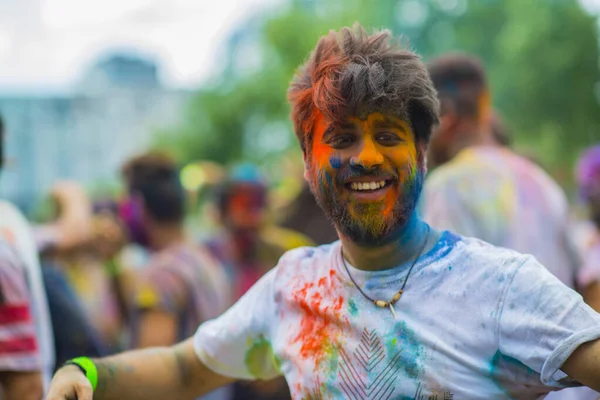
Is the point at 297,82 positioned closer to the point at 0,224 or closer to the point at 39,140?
the point at 0,224

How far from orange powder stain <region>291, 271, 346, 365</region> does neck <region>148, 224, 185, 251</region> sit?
2734mm

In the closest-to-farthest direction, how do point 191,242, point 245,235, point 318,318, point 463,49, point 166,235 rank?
point 318,318 < point 166,235 < point 191,242 < point 245,235 < point 463,49

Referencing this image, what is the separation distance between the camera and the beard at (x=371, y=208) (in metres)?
1.97

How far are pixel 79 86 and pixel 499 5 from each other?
2611 centimetres

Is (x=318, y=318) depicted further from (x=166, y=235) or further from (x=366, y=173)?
(x=166, y=235)

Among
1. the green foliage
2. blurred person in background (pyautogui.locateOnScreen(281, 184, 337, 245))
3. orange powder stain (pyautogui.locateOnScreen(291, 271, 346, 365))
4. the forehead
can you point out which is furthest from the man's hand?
the green foliage

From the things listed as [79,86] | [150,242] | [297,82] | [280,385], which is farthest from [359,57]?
[79,86]

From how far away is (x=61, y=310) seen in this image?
3824 mm

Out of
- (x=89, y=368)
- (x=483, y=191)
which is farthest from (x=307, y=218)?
(x=89, y=368)

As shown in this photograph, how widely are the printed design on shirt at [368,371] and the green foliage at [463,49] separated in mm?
9813

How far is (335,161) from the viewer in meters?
2.02

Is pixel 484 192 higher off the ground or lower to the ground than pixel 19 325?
higher

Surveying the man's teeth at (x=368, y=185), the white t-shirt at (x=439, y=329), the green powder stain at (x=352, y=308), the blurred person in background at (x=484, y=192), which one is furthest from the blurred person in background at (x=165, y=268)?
the man's teeth at (x=368, y=185)

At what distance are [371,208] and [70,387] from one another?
98 cm
